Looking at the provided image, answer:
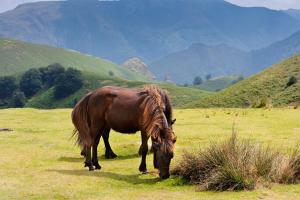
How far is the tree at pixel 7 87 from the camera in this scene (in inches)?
7264

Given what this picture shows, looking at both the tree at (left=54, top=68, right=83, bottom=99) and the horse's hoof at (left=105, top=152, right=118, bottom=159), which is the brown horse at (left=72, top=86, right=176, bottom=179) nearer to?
the horse's hoof at (left=105, top=152, right=118, bottom=159)

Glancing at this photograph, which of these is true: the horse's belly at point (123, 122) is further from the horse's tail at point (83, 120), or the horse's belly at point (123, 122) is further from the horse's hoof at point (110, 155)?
the horse's hoof at point (110, 155)

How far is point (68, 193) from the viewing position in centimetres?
1138

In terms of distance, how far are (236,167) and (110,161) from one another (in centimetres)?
620

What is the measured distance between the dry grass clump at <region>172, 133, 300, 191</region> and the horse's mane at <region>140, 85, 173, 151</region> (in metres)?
0.99

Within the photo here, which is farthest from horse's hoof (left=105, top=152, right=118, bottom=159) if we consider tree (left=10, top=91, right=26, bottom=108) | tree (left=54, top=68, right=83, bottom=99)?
tree (left=54, top=68, right=83, bottom=99)

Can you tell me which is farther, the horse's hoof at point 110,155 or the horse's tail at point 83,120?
the horse's hoof at point 110,155

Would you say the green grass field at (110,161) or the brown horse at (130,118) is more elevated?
the brown horse at (130,118)

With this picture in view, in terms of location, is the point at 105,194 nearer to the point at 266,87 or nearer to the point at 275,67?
the point at 266,87

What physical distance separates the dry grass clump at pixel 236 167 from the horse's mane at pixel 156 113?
99 cm

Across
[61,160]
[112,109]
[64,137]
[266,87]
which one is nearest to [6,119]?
[64,137]

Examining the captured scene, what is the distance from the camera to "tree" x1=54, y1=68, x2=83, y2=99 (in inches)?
7072

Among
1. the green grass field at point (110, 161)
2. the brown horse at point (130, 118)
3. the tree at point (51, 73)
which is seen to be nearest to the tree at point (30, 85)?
the tree at point (51, 73)

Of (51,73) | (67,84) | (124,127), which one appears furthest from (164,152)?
(51,73)
